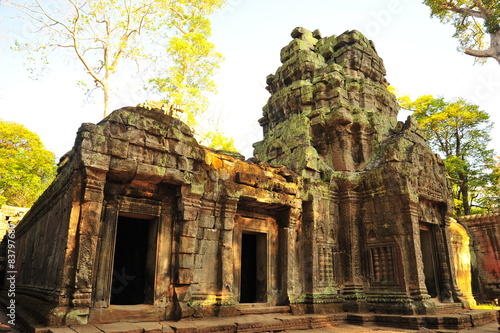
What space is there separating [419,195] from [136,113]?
289 inches

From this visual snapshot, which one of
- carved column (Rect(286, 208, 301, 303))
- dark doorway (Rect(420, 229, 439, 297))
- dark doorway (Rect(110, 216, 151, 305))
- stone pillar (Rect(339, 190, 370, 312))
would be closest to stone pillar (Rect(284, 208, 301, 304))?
carved column (Rect(286, 208, 301, 303))

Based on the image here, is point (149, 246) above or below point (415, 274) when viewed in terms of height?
above

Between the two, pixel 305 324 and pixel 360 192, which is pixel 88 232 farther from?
pixel 360 192

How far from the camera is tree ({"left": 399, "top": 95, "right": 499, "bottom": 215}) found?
19531 mm

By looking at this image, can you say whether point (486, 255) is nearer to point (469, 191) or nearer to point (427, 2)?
point (469, 191)

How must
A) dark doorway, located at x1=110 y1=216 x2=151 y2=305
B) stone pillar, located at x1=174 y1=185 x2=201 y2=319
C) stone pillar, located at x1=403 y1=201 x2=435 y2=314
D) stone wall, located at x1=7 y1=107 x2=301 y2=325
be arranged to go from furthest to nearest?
dark doorway, located at x1=110 y1=216 x2=151 y2=305 → stone pillar, located at x1=403 y1=201 x2=435 y2=314 → stone pillar, located at x1=174 y1=185 x2=201 y2=319 → stone wall, located at x1=7 y1=107 x2=301 y2=325

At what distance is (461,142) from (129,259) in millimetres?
20738

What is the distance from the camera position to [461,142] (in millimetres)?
21047

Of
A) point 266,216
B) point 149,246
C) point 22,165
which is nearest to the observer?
point 149,246

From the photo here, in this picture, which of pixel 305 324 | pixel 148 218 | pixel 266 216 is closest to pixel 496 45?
pixel 266 216

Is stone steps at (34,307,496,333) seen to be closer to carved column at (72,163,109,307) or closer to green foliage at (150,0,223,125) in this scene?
carved column at (72,163,109,307)

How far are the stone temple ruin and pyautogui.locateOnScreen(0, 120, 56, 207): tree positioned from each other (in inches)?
310

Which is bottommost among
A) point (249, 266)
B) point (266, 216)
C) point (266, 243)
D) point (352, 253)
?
point (249, 266)

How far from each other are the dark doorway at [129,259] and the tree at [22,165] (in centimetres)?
1318
